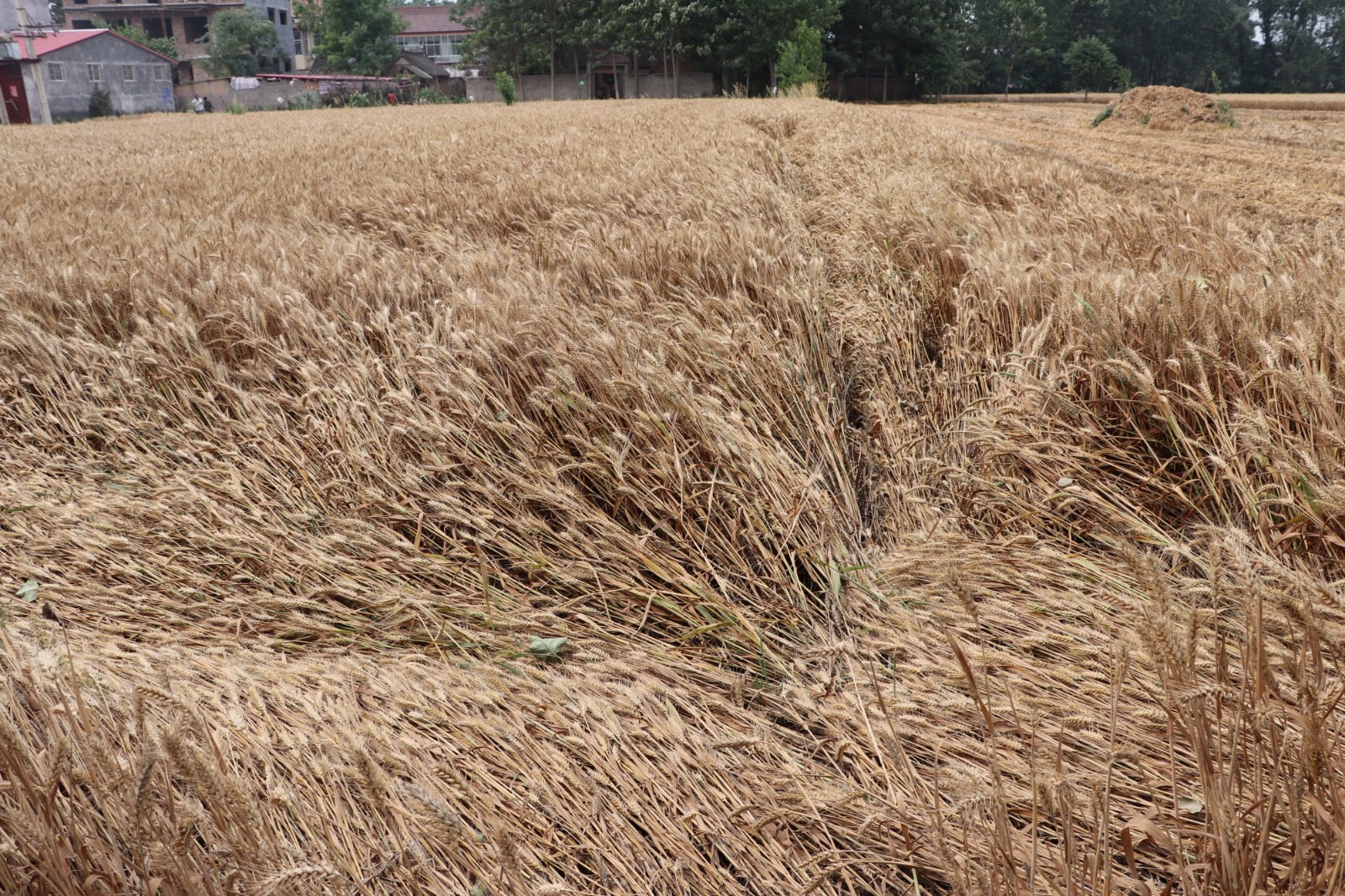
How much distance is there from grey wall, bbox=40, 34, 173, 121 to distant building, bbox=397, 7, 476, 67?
32208 millimetres

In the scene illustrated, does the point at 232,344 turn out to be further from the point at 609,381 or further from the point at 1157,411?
the point at 1157,411

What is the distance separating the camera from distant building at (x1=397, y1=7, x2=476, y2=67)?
253 ft

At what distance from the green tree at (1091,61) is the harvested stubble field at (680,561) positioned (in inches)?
1830

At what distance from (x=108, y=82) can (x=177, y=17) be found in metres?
23.3

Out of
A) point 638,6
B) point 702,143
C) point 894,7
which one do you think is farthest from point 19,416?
point 894,7

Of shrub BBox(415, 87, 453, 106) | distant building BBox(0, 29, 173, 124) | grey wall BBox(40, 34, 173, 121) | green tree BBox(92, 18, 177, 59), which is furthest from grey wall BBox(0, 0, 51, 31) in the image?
shrub BBox(415, 87, 453, 106)

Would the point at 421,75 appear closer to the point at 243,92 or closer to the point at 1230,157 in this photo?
the point at 243,92

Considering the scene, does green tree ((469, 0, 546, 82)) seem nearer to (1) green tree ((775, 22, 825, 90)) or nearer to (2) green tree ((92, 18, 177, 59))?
(1) green tree ((775, 22, 825, 90))

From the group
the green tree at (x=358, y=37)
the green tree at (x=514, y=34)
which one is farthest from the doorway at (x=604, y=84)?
the green tree at (x=358, y=37)

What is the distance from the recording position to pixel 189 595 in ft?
7.72

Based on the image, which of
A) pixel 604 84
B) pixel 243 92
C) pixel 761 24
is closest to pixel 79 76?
pixel 243 92

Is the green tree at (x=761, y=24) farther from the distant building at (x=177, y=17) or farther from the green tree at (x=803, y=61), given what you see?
the distant building at (x=177, y=17)

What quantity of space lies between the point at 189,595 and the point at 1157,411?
272 centimetres

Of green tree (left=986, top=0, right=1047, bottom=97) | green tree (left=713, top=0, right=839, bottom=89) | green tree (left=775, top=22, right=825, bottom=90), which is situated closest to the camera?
green tree (left=775, top=22, right=825, bottom=90)
